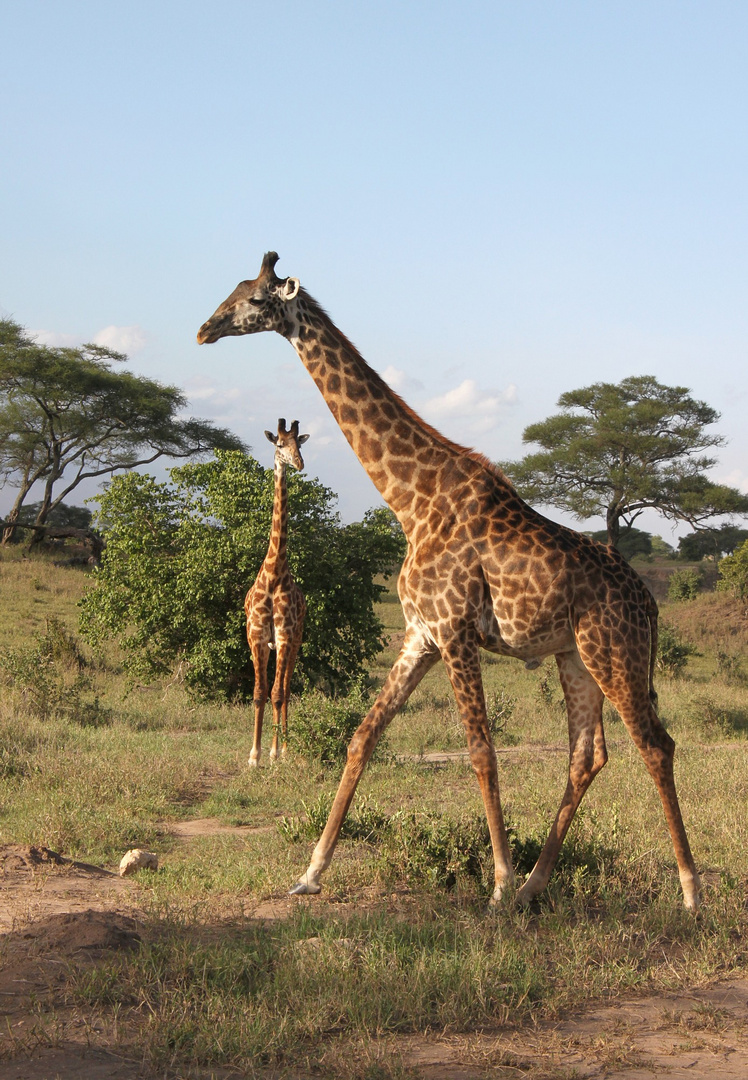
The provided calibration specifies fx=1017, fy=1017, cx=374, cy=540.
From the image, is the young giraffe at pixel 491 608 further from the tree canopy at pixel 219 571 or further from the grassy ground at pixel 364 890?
the tree canopy at pixel 219 571

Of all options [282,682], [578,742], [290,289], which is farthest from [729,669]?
[290,289]

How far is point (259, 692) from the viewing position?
10391 millimetres

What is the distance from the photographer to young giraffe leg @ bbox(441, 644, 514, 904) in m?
5.31

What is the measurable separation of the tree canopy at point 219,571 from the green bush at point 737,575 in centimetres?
1354

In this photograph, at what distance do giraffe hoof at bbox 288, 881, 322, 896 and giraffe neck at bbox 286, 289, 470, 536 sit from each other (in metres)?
2.02

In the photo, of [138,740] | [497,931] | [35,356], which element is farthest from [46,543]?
[497,931]

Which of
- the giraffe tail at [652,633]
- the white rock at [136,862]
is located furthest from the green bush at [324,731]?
the giraffe tail at [652,633]

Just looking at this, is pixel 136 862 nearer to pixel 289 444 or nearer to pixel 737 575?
pixel 289 444

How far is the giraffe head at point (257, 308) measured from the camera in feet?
19.6

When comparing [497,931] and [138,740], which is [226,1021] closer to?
[497,931]

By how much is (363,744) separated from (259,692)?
199 inches

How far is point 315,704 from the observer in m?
9.95

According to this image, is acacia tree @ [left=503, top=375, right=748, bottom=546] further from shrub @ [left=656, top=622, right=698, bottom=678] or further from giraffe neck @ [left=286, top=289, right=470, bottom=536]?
giraffe neck @ [left=286, top=289, right=470, bottom=536]

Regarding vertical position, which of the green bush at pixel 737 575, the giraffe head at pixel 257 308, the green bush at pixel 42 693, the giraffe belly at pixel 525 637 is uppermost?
the green bush at pixel 737 575
